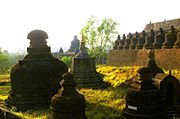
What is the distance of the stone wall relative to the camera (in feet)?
79.0

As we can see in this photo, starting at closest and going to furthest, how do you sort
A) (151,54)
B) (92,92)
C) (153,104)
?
(153,104) < (151,54) < (92,92)

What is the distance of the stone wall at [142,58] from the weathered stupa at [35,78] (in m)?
9.47

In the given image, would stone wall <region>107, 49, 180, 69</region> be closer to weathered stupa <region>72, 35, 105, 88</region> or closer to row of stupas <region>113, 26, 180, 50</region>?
row of stupas <region>113, 26, 180, 50</region>

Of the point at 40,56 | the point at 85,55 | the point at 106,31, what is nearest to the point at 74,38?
the point at 106,31

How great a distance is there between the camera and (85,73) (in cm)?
2445

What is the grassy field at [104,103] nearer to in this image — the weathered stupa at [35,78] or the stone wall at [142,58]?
the weathered stupa at [35,78]

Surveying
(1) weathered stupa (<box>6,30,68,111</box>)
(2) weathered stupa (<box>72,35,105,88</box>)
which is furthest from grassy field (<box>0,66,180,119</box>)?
(2) weathered stupa (<box>72,35,105,88</box>)

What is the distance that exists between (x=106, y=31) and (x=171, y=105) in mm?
38004

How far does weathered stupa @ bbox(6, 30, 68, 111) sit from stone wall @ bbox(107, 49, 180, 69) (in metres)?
9.47

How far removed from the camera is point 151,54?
17594 mm

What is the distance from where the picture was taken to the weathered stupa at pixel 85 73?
23859 mm

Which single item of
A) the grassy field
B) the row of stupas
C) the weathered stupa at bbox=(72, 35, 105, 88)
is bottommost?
the grassy field

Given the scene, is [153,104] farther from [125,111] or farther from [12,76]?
[12,76]

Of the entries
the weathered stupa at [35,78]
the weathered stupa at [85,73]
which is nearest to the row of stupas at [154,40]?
the weathered stupa at [85,73]
